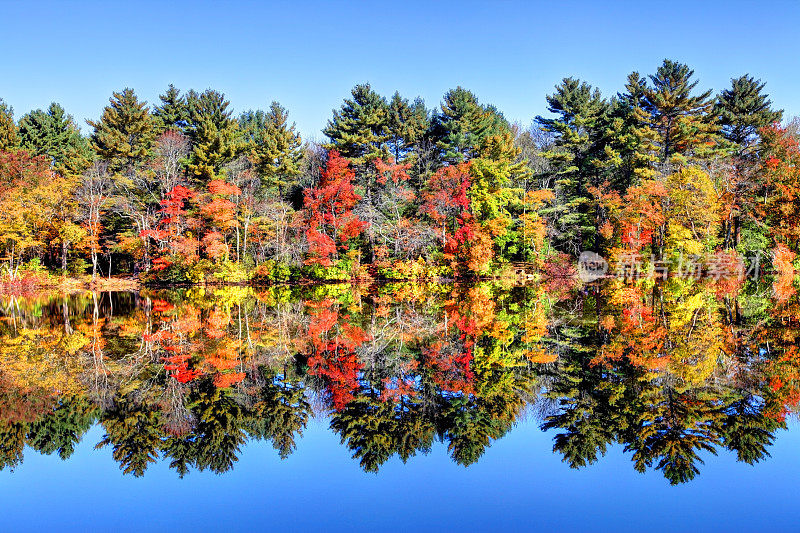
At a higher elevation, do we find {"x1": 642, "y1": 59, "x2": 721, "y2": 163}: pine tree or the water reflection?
{"x1": 642, "y1": 59, "x2": 721, "y2": 163}: pine tree

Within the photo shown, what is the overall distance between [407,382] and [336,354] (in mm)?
2884

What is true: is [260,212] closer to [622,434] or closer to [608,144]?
[608,144]

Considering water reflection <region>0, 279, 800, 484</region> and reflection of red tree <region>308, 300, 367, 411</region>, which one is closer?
water reflection <region>0, 279, 800, 484</region>

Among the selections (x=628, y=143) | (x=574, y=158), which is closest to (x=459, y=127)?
(x=574, y=158)

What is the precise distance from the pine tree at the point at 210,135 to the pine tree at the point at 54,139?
8983 millimetres

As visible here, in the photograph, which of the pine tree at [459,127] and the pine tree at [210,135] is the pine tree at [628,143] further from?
the pine tree at [210,135]

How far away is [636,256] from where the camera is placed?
35.5 m

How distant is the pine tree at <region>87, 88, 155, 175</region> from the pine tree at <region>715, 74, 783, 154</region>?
43.6m

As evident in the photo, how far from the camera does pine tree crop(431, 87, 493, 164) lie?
131ft

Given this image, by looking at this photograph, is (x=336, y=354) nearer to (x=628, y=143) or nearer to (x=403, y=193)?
(x=403, y=193)

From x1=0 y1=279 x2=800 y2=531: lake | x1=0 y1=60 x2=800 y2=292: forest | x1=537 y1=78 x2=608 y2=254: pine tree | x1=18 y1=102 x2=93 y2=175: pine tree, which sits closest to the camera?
x1=0 y1=279 x2=800 y2=531: lake

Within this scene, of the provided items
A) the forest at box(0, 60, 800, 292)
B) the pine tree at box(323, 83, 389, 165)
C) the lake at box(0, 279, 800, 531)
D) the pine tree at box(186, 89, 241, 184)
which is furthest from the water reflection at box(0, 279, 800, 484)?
the pine tree at box(323, 83, 389, 165)

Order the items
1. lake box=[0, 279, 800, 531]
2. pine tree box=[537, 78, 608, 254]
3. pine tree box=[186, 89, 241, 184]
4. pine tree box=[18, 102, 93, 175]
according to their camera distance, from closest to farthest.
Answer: lake box=[0, 279, 800, 531]
pine tree box=[186, 89, 241, 184]
pine tree box=[537, 78, 608, 254]
pine tree box=[18, 102, 93, 175]

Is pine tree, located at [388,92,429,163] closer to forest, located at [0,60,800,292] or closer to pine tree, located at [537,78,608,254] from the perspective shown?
forest, located at [0,60,800,292]
